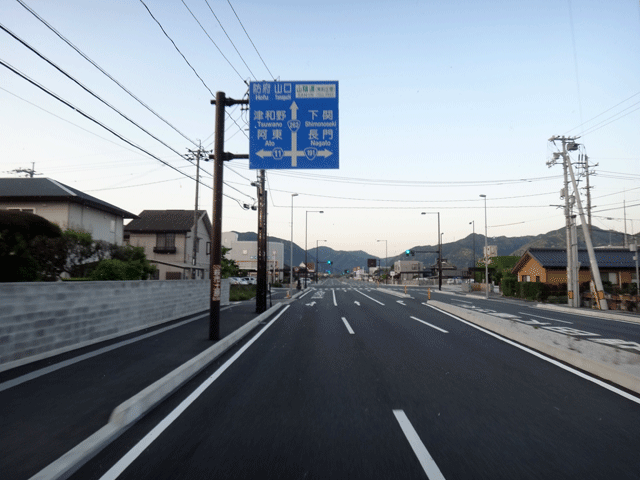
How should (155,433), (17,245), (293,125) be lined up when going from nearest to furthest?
(155,433)
(17,245)
(293,125)

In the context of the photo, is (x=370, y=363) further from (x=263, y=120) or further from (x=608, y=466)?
(x=263, y=120)

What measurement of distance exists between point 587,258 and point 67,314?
4566 cm

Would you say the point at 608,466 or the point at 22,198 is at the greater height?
the point at 22,198

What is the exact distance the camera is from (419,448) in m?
4.21

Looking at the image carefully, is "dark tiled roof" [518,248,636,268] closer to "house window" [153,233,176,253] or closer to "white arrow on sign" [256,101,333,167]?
"white arrow on sign" [256,101,333,167]

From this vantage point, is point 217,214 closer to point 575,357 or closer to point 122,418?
point 122,418

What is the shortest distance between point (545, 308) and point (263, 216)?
20.0 metres

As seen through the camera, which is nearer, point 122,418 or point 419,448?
point 419,448

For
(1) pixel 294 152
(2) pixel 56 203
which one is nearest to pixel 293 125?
(1) pixel 294 152

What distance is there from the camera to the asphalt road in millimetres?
3801

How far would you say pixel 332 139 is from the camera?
38.4ft

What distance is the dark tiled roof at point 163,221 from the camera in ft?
135

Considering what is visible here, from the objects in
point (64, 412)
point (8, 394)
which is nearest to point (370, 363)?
point (64, 412)

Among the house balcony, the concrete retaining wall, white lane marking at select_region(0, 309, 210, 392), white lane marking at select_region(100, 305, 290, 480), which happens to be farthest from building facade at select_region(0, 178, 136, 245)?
white lane marking at select_region(100, 305, 290, 480)
